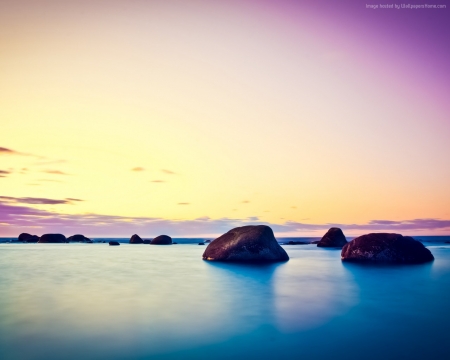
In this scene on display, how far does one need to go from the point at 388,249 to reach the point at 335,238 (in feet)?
95.3

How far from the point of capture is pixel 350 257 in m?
24.5

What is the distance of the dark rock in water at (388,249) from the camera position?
2225 cm

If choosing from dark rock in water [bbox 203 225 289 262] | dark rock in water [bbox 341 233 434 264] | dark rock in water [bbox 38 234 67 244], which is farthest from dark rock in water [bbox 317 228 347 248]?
dark rock in water [bbox 38 234 67 244]

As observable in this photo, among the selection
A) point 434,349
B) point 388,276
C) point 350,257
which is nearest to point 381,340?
point 434,349

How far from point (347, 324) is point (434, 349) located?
6.36ft

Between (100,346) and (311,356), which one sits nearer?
(311,356)

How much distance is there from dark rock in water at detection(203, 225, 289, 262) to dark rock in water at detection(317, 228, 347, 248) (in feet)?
93.7

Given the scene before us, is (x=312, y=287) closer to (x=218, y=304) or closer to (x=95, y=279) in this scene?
(x=218, y=304)

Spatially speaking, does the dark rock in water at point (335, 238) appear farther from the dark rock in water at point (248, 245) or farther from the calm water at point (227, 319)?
the calm water at point (227, 319)

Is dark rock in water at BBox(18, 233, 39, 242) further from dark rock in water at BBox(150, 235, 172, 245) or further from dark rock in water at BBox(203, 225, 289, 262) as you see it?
dark rock in water at BBox(203, 225, 289, 262)

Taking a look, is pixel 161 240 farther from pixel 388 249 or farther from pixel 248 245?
pixel 388 249

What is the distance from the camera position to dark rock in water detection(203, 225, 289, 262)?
76.5 ft

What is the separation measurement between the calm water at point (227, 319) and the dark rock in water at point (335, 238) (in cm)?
3595

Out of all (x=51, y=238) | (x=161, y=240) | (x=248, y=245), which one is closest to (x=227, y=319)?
(x=248, y=245)
